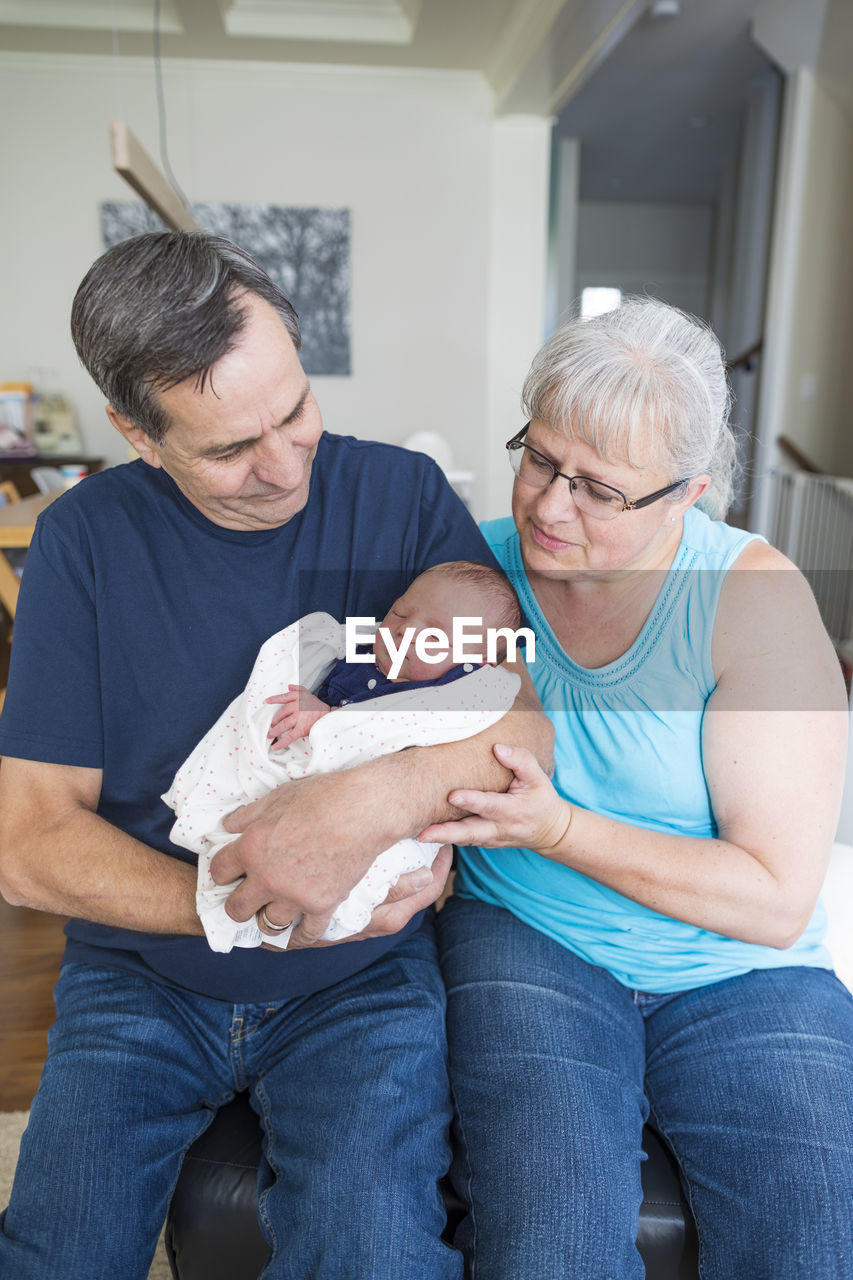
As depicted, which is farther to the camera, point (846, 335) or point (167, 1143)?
point (846, 335)

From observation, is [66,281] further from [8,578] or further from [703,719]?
[703,719]

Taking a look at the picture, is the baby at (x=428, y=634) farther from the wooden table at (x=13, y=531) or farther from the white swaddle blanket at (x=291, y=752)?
the wooden table at (x=13, y=531)

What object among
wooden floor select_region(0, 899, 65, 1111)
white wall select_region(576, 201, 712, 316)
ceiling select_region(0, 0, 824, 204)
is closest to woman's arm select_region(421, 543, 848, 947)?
wooden floor select_region(0, 899, 65, 1111)

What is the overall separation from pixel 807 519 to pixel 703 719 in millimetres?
4051

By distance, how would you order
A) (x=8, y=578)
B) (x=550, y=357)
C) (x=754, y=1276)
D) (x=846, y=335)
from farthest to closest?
(x=846, y=335), (x=8, y=578), (x=550, y=357), (x=754, y=1276)

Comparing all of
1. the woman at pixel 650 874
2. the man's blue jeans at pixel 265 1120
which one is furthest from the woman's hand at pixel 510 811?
the man's blue jeans at pixel 265 1120

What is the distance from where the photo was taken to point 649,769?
116 cm

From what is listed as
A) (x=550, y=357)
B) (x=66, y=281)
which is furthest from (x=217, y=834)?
(x=66, y=281)

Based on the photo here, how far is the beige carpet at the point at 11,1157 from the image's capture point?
1.32m

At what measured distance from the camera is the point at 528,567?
48.6 inches

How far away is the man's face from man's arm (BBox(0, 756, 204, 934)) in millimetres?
399

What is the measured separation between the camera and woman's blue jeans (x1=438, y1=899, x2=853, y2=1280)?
900 mm

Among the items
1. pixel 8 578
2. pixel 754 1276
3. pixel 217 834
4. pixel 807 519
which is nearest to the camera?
pixel 754 1276

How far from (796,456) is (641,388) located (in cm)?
435
